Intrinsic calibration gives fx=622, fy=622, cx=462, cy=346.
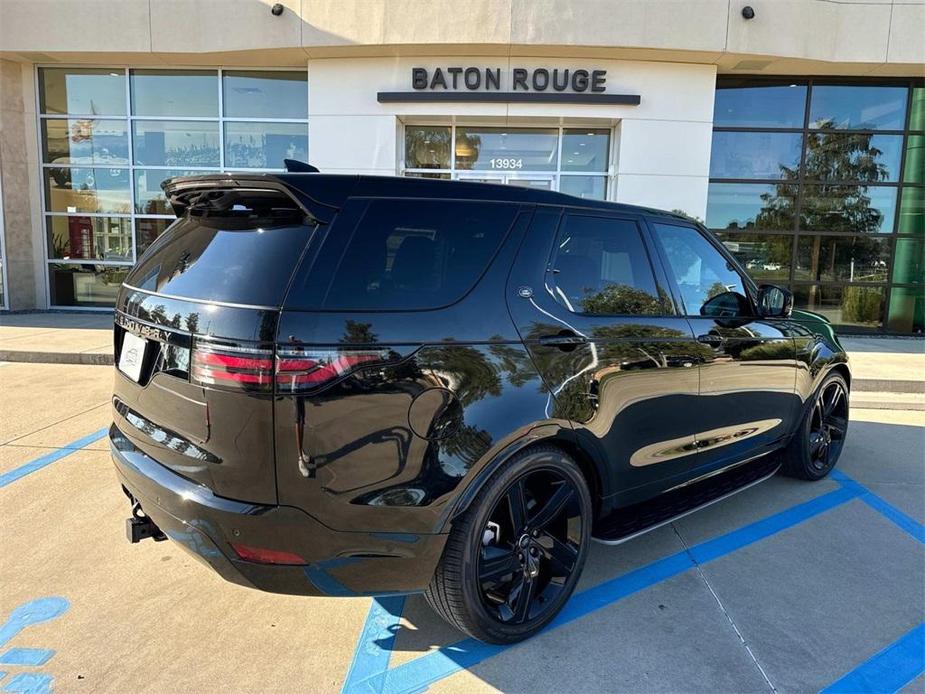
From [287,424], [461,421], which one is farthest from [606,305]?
[287,424]

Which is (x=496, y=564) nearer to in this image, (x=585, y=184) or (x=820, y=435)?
(x=820, y=435)

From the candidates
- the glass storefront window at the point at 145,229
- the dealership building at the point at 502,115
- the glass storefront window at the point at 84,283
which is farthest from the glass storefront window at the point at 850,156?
the glass storefront window at the point at 84,283

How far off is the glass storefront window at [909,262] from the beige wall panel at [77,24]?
47.2 ft

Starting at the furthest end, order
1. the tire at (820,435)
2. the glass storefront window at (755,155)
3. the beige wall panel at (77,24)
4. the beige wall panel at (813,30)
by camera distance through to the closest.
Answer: the glass storefront window at (755,155), the beige wall panel at (77,24), the beige wall panel at (813,30), the tire at (820,435)

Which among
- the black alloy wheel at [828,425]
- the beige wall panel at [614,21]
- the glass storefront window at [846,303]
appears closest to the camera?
the black alloy wheel at [828,425]

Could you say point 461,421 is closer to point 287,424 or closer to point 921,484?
point 287,424

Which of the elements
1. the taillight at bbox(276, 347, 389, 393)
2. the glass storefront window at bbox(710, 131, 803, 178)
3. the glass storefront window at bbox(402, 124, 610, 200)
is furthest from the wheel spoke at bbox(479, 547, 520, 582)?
the glass storefront window at bbox(710, 131, 803, 178)

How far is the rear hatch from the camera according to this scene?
6.85 ft

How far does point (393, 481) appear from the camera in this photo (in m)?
2.21

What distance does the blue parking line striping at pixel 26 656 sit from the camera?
97.5 inches

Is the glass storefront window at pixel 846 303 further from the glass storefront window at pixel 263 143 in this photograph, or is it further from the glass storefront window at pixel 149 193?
the glass storefront window at pixel 149 193

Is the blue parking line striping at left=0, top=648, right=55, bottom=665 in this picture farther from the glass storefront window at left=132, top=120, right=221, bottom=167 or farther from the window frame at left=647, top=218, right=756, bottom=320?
the glass storefront window at left=132, top=120, right=221, bottom=167

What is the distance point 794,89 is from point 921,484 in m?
9.52

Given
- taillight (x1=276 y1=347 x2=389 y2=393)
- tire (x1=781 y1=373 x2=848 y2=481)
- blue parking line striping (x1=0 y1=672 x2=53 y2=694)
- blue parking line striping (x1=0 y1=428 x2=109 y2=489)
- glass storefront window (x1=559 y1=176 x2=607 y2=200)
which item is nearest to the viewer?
taillight (x1=276 y1=347 x2=389 y2=393)
